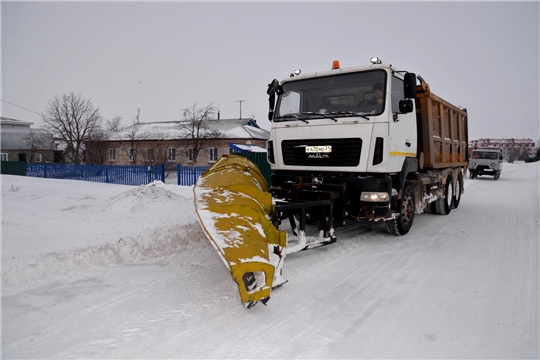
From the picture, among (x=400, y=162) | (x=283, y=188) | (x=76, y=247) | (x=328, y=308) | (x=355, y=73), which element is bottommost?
(x=328, y=308)

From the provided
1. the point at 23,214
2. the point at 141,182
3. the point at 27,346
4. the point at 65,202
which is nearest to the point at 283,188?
the point at 27,346

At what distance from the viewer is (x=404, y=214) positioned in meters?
6.80

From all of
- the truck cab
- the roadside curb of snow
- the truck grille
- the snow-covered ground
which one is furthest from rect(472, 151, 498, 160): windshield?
the roadside curb of snow

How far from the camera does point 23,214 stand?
23.8 feet

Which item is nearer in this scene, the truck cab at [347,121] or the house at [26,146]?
the truck cab at [347,121]

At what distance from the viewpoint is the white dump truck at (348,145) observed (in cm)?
573

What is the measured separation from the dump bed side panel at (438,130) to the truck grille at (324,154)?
223 cm

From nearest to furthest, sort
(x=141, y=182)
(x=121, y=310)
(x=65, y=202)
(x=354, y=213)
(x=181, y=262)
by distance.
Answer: (x=121, y=310), (x=181, y=262), (x=354, y=213), (x=65, y=202), (x=141, y=182)

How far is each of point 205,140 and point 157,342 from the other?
3228 cm

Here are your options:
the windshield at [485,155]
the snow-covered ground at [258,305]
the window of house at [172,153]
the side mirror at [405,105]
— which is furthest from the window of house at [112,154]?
the side mirror at [405,105]

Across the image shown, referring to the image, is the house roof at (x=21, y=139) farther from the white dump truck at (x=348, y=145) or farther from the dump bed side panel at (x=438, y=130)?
the dump bed side panel at (x=438, y=130)

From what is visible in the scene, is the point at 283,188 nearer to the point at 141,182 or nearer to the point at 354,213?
the point at 354,213

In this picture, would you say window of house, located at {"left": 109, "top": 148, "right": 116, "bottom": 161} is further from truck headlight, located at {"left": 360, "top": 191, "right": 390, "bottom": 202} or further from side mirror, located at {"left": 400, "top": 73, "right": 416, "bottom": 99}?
side mirror, located at {"left": 400, "top": 73, "right": 416, "bottom": 99}

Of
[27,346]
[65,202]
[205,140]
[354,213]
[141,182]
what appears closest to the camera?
[27,346]
